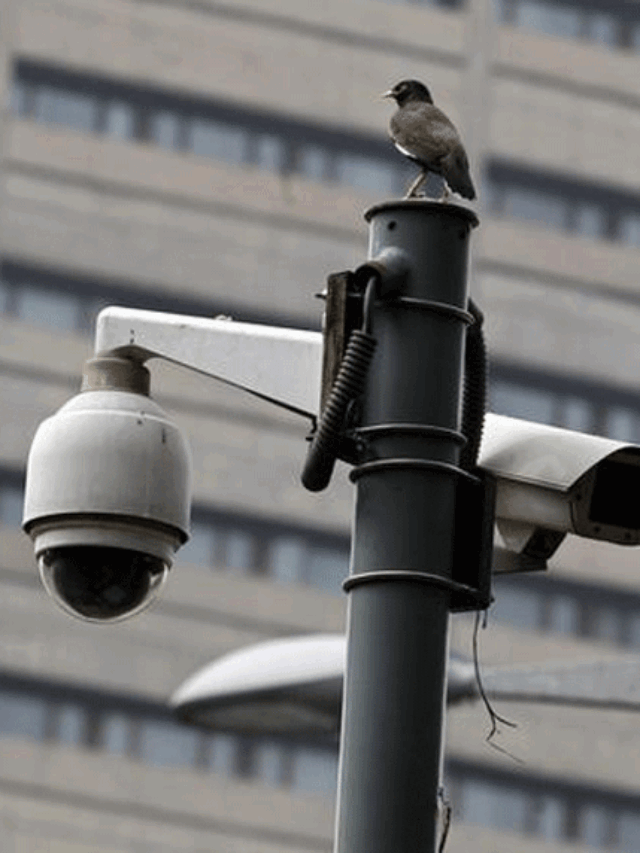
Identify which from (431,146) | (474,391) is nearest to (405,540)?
(474,391)

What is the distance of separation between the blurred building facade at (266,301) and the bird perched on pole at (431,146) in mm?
76558

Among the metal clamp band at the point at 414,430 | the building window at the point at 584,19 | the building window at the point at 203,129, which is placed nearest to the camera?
the metal clamp band at the point at 414,430

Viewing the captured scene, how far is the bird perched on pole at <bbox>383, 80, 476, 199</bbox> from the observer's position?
7.74 m

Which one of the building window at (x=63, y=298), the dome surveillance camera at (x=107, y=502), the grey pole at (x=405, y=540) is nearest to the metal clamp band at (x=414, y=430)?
the grey pole at (x=405, y=540)

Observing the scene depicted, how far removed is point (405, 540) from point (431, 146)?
118 centimetres

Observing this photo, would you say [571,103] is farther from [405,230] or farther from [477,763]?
[405,230]

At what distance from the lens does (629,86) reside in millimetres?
98250

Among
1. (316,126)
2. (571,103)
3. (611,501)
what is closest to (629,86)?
(571,103)

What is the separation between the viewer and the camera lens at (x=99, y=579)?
750 centimetres

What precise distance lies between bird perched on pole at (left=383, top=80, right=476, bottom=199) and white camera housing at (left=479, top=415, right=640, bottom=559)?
58 cm

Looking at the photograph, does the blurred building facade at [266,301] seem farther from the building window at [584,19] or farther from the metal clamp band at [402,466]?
the metal clamp band at [402,466]

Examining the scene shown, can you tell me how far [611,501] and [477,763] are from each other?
8389cm

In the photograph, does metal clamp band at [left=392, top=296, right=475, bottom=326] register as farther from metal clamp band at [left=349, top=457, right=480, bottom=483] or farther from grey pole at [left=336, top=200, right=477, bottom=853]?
metal clamp band at [left=349, top=457, right=480, bottom=483]

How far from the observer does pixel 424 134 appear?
785cm
